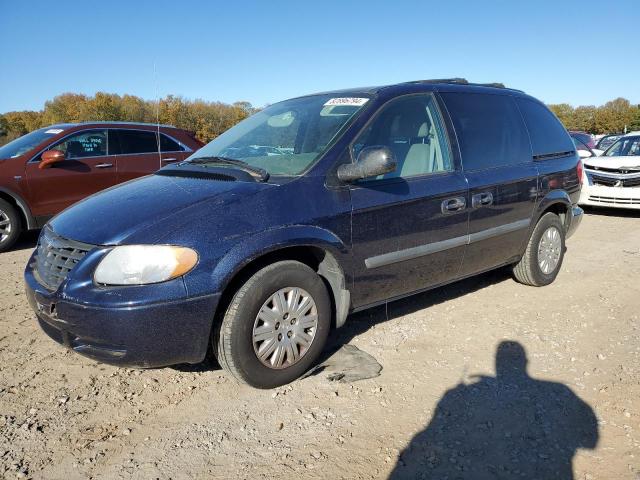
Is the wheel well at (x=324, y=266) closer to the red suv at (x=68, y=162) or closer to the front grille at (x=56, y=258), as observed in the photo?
the front grille at (x=56, y=258)

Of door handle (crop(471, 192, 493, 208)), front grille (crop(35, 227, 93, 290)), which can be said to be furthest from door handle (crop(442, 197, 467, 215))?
front grille (crop(35, 227, 93, 290))

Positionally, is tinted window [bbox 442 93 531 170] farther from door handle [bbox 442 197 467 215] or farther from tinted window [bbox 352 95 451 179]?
door handle [bbox 442 197 467 215]

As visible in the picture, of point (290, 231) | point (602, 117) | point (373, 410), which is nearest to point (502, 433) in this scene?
point (373, 410)

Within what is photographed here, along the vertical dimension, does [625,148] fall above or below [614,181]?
above

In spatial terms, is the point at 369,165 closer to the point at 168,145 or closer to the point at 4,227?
the point at 168,145

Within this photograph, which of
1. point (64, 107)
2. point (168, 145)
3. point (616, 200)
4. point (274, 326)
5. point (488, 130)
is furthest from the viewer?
point (64, 107)

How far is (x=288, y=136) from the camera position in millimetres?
3719

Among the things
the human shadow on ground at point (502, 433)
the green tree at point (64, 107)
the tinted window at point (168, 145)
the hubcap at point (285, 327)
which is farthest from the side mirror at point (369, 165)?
the green tree at point (64, 107)

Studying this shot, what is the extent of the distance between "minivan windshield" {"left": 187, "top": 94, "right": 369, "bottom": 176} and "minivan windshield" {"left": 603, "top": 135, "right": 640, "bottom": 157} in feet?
27.6

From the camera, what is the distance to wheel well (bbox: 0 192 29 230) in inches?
265

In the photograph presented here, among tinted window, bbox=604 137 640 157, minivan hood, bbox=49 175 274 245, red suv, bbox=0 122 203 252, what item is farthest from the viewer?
tinted window, bbox=604 137 640 157

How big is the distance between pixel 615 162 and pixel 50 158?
30.5 feet

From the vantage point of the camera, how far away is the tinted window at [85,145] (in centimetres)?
718

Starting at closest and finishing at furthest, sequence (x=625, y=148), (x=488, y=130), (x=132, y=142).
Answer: (x=488, y=130)
(x=132, y=142)
(x=625, y=148)
